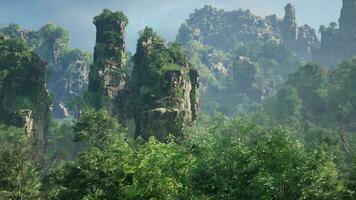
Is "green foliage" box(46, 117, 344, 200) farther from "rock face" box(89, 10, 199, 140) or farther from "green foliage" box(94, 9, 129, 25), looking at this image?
"green foliage" box(94, 9, 129, 25)

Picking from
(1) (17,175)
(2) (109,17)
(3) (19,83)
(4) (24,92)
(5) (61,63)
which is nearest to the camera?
(1) (17,175)

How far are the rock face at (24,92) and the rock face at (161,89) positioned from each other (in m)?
18.1

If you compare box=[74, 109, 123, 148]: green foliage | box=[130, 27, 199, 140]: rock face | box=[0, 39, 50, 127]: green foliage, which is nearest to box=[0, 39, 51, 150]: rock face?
box=[0, 39, 50, 127]: green foliage

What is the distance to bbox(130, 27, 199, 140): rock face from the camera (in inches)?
3329

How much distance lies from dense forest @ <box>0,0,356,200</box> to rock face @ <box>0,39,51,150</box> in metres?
0.20

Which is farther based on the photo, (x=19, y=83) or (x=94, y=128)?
(x=19, y=83)

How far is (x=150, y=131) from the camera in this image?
277 feet

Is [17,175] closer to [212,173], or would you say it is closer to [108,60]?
[212,173]

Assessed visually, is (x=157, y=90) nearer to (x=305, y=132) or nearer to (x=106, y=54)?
(x=106, y=54)

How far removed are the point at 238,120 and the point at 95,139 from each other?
24.0 metres

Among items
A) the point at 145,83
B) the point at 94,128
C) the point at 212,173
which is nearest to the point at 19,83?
the point at 94,128

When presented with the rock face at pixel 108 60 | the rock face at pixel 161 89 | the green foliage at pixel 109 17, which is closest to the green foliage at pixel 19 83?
the rock face at pixel 108 60

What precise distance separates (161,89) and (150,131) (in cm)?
910

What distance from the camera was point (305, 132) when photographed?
113 meters
